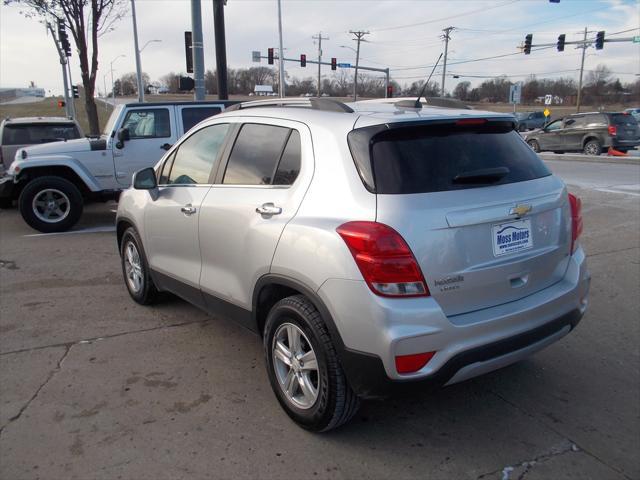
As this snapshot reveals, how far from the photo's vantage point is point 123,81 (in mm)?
101438

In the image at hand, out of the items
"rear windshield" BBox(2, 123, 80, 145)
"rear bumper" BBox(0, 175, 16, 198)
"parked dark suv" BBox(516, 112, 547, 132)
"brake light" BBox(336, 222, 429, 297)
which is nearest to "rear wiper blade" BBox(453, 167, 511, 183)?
"brake light" BBox(336, 222, 429, 297)

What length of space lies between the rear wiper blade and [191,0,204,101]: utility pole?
10810mm

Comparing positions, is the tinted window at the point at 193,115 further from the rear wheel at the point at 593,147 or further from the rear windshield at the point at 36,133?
the rear wheel at the point at 593,147

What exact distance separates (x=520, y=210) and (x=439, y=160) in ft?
1.66

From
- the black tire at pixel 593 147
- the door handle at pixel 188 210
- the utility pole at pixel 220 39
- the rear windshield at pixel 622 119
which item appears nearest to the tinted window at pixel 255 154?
the door handle at pixel 188 210

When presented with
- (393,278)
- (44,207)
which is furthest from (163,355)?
(44,207)

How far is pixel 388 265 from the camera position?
8.26ft

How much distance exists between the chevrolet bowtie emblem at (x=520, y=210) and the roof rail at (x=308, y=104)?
1.06 metres

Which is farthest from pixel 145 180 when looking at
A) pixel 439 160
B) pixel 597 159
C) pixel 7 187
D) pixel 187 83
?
pixel 597 159

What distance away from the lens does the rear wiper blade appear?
2.77m

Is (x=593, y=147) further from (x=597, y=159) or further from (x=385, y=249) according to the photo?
(x=385, y=249)

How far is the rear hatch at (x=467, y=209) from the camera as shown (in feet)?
8.47

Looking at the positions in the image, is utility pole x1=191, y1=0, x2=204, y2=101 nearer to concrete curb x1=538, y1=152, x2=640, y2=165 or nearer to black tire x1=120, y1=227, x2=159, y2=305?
black tire x1=120, y1=227, x2=159, y2=305

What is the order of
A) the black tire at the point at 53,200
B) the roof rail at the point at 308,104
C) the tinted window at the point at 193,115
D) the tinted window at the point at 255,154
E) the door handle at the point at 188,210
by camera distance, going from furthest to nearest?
1. the tinted window at the point at 193,115
2. the black tire at the point at 53,200
3. the door handle at the point at 188,210
4. the tinted window at the point at 255,154
5. the roof rail at the point at 308,104
